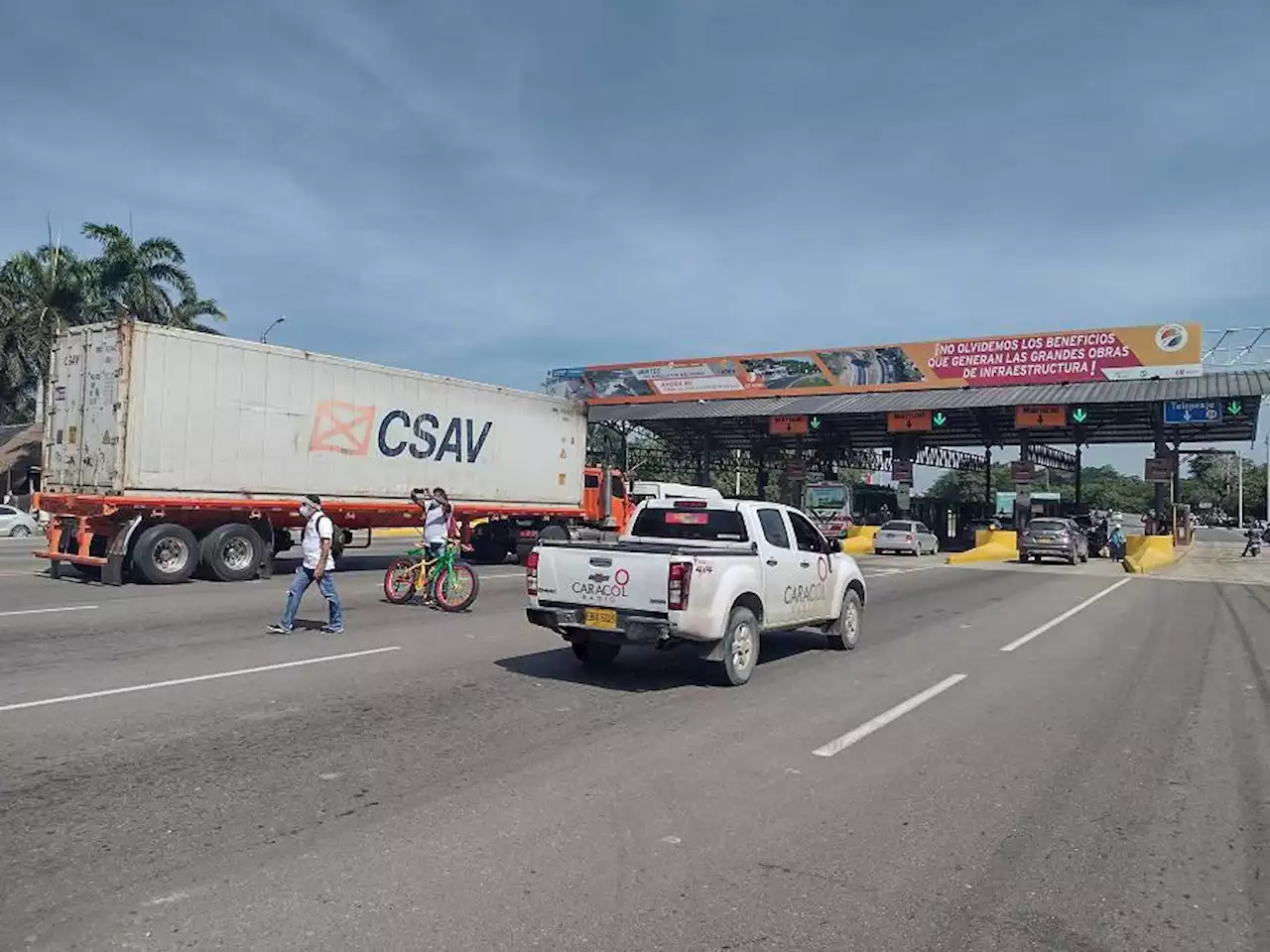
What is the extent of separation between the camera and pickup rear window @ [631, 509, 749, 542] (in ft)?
31.8

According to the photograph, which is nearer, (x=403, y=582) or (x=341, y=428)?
(x=403, y=582)

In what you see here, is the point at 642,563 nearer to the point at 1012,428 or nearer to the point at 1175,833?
the point at 1175,833

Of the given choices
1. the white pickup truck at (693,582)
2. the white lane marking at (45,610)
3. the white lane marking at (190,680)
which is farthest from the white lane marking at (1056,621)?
the white lane marking at (45,610)

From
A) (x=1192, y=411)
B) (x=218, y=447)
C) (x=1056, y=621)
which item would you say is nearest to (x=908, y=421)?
(x=1192, y=411)

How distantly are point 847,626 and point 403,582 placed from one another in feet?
22.0

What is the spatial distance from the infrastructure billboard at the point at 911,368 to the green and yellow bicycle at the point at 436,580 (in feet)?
96.8

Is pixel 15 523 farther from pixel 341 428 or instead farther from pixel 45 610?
pixel 45 610

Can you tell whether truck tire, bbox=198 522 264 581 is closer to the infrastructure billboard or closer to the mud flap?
the mud flap

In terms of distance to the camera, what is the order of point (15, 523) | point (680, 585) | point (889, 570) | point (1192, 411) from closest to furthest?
1. point (680, 585)
2. point (889, 570)
3. point (15, 523)
4. point (1192, 411)

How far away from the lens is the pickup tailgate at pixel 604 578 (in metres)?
8.46

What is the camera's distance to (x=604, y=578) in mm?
8773

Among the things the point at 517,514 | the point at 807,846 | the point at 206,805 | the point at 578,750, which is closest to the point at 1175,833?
the point at 807,846

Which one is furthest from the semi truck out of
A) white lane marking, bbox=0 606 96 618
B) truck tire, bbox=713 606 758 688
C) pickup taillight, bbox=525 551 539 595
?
truck tire, bbox=713 606 758 688

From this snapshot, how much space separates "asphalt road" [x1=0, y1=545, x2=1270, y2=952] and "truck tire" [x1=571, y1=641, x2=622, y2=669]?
29 cm
